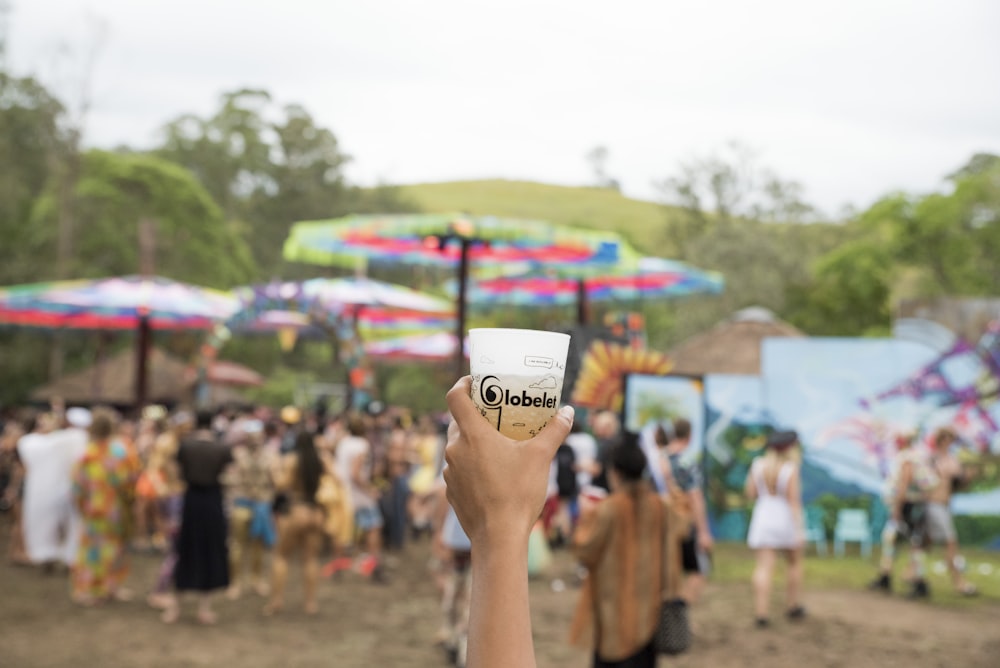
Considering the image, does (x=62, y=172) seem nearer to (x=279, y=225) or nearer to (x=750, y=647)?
(x=279, y=225)

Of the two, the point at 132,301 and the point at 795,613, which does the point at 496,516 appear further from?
Answer: the point at 132,301

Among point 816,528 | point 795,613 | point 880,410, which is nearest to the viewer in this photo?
point 795,613

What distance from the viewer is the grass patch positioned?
10148 millimetres

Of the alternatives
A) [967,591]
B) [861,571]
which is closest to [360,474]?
[861,571]

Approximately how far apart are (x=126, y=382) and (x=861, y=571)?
25.0m

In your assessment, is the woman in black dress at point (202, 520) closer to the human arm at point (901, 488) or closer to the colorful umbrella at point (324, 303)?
the colorful umbrella at point (324, 303)

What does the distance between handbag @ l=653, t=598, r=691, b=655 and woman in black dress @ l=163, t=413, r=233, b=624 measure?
174 inches

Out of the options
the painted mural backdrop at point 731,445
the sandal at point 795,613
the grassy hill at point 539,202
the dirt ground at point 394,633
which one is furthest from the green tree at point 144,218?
the grassy hill at point 539,202

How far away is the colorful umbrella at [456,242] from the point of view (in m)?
10.4

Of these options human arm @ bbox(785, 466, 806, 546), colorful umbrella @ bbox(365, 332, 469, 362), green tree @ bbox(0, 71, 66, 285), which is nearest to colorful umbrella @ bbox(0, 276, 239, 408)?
colorful umbrella @ bbox(365, 332, 469, 362)

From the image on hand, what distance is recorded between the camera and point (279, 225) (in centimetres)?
5191

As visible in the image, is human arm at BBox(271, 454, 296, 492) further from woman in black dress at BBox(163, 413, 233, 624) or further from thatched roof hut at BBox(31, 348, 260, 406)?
thatched roof hut at BBox(31, 348, 260, 406)

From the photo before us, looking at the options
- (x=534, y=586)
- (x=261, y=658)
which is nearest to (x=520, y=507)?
(x=261, y=658)

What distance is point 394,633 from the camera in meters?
8.21
